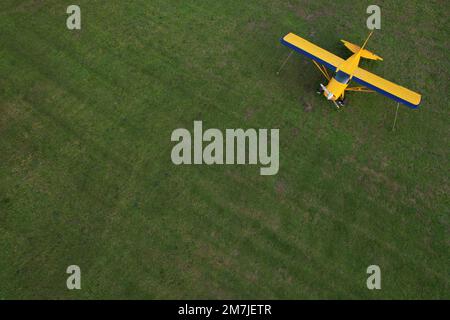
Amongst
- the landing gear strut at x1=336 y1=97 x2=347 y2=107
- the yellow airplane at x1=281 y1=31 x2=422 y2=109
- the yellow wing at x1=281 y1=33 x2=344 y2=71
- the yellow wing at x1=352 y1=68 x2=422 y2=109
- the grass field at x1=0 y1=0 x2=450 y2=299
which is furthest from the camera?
the landing gear strut at x1=336 y1=97 x2=347 y2=107

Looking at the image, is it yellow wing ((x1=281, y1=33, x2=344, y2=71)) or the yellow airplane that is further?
yellow wing ((x1=281, y1=33, x2=344, y2=71))

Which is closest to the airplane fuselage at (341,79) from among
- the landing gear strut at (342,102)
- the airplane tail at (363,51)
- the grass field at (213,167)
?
the landing gear strut at (342,102)

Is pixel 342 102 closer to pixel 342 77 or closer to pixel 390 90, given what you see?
pixel 342 77

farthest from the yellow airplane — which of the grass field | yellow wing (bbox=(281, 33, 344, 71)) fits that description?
the grass field

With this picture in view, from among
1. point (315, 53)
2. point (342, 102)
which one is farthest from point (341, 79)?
point (315, 53)

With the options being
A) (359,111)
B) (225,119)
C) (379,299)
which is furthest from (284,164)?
(379,299)

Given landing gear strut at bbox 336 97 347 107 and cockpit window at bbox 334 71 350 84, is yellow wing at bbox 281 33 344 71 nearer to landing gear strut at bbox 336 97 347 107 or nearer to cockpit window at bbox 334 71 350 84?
cockpit window at bbox 334 71 350 84
